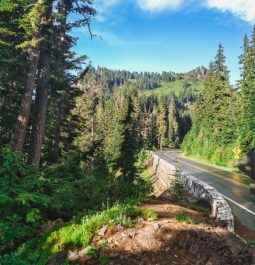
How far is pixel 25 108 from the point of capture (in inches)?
621

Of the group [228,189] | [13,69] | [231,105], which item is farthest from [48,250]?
[231,105]

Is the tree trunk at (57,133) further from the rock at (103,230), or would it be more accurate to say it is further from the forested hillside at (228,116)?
the forested hillside at (228,116)

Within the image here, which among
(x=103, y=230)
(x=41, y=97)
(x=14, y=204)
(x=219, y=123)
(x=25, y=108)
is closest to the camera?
(x=103, y=230)

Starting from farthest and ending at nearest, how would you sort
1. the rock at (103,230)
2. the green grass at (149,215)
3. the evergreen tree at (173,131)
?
1. the evergreen tree at (173,131)
2. the green grass at (149,215)
3. the rock at (103,230)

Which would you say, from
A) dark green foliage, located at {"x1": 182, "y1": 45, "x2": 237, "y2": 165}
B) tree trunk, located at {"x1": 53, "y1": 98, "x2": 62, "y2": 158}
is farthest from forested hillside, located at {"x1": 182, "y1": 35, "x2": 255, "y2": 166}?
tree trunk, located at {"x1": 53, "y1": 98, "x2": 62, "y2": 158}

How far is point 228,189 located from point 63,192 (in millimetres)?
14973

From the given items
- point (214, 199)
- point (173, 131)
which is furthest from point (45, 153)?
point (173, 131)

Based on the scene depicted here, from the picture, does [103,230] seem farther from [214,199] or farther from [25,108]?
[25,108]

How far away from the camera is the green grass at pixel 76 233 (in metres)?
8.24

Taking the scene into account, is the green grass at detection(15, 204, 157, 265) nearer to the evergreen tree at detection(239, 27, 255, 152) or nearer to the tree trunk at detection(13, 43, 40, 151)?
the tree trunk at detection(13, 43, 40, 151)

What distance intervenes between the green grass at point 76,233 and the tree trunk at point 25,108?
6885 mm

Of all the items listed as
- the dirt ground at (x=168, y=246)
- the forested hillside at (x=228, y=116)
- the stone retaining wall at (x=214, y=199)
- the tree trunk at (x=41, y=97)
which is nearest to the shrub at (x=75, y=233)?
the dirt ground at (x=168, y=246)

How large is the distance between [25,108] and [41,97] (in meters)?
1.46

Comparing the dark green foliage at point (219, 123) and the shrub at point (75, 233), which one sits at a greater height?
the dark green foliage at point (219, 123)
